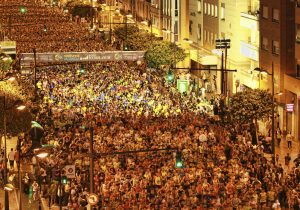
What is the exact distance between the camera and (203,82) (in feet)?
306

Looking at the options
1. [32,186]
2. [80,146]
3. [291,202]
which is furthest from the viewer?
[80,146]

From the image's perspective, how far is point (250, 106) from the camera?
64938 millimetres

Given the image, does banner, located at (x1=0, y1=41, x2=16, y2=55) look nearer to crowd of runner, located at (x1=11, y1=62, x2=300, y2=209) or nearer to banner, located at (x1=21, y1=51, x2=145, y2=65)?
banner, located at (x1=21, y1=51, x2=145, y2=65)

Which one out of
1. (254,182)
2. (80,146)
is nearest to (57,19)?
(80,146)

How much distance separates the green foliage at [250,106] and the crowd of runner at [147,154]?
1959 millimetres

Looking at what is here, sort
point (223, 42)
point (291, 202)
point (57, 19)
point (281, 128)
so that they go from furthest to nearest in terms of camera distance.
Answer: point (57, 19) → point (223, 42) → point (281, 128) → point (291, 202)

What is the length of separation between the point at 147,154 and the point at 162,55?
44.0 meters

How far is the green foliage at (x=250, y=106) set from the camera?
6506 cm

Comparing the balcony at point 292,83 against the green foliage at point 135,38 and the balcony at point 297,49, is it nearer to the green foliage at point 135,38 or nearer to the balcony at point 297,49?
the balcony at point 297,49

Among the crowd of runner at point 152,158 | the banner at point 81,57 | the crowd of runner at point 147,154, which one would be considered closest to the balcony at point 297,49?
the crowd of runner at point 147,154

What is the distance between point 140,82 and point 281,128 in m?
15.3

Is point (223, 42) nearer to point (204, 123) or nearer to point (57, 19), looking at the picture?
point (204, 123)

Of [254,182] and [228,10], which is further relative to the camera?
[228,10]

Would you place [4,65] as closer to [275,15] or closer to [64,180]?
[275,15]
